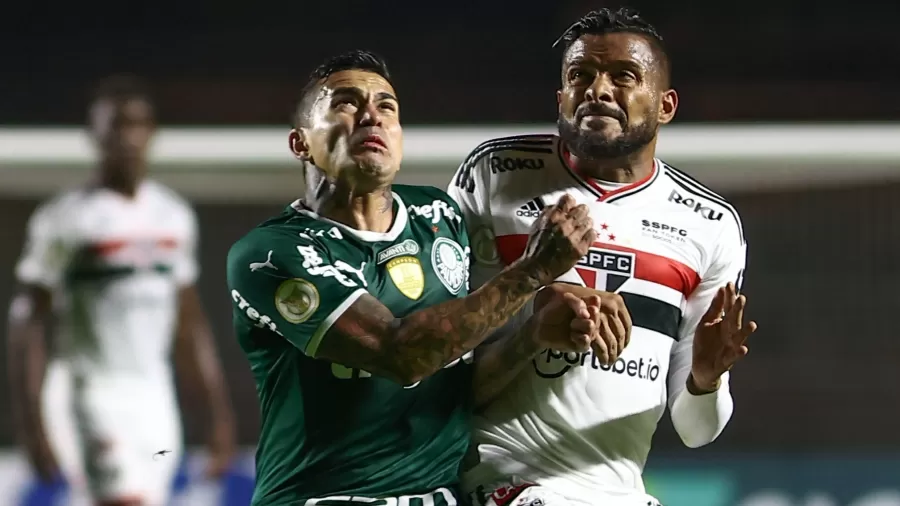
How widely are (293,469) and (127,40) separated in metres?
5.28

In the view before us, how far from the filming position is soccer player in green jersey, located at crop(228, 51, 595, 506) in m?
2.28

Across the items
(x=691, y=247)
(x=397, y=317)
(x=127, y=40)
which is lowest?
(x=397, y=317)

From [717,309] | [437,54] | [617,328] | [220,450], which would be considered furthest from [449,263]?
[437,54]

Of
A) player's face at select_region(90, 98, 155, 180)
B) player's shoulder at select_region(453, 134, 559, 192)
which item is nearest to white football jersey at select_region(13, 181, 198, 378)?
player's face at select_region(90, 98, 155, 180)

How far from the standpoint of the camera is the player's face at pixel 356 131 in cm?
241

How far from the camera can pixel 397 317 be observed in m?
2.39

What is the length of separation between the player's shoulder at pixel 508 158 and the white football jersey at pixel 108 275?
9.93 ft

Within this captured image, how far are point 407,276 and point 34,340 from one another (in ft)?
10.9

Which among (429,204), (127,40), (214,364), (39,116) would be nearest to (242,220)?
(214,364)

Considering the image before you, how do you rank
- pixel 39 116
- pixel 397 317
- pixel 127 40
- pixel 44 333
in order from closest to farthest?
pixel 397 317 → pixel 44 333 → pixel 39 116 → pixel 127 40

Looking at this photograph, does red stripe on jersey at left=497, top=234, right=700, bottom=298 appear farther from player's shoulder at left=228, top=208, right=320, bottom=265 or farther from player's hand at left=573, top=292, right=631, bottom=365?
player's shoulder at left=228, top=208, right=320, bottom=265

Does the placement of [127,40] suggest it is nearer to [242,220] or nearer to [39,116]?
[39,116]

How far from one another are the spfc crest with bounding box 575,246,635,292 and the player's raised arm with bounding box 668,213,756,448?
0.52 ft

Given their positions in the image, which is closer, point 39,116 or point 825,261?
point 825,261
